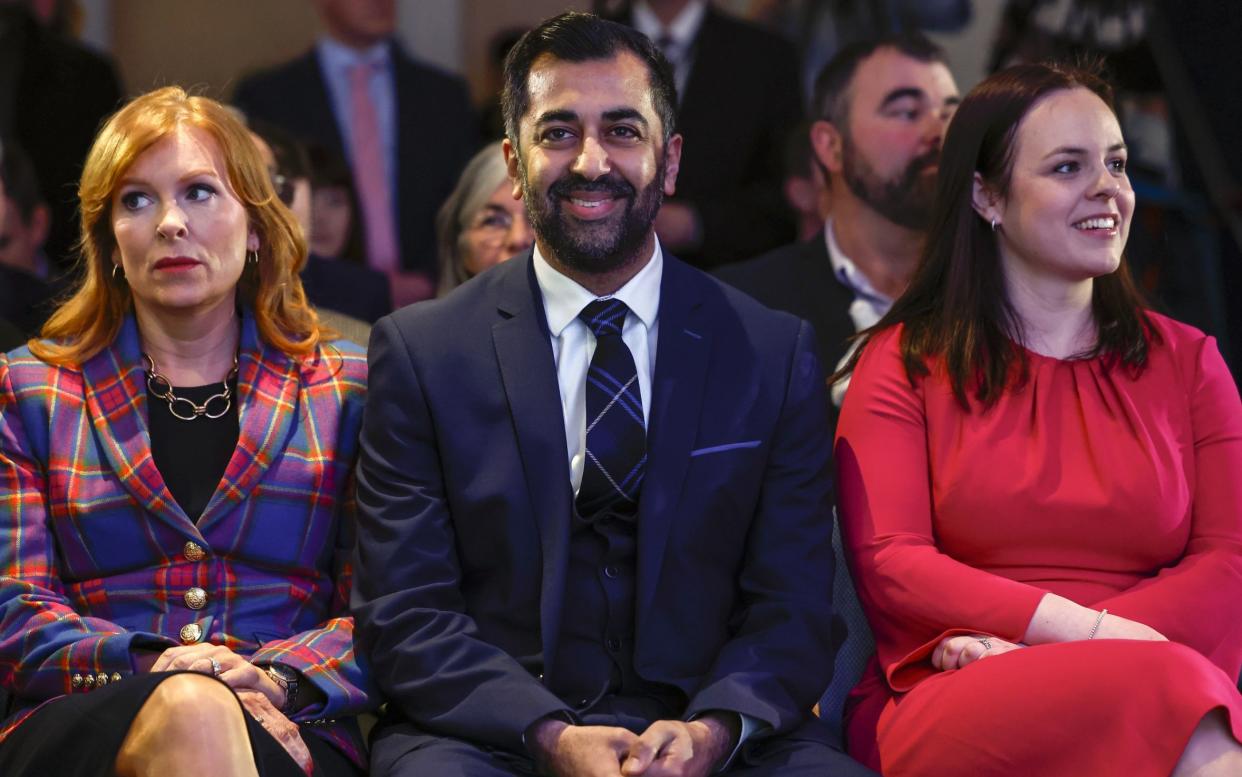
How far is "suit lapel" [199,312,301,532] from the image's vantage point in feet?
9.23

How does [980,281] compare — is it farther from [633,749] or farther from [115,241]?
[115,241]

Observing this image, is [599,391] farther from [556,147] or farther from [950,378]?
[950,378]

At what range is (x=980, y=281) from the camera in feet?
→ 10.3

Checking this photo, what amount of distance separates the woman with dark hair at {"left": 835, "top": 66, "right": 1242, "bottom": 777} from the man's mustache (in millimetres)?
562

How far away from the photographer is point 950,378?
301cm

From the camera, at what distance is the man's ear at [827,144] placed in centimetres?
457

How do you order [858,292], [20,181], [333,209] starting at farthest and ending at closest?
[333,209] → [20,181] → [858,292]

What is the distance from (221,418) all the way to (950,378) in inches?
48.8

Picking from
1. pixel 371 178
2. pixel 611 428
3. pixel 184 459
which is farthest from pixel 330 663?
pixel 371 178

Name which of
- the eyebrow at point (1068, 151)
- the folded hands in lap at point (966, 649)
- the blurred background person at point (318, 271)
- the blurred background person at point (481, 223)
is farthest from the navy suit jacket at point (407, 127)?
the folded hands in lap at point (966, 649)

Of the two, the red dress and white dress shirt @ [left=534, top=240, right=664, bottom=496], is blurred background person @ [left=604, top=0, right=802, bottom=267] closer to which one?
the red dress

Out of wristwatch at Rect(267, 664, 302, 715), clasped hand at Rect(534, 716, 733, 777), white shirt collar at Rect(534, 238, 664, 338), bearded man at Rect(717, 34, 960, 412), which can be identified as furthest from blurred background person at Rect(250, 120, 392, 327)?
clasped hand at Rect(534, 716, 733, 777)

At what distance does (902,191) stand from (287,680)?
2.32 m

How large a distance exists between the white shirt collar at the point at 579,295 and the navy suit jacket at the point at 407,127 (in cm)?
248
